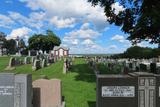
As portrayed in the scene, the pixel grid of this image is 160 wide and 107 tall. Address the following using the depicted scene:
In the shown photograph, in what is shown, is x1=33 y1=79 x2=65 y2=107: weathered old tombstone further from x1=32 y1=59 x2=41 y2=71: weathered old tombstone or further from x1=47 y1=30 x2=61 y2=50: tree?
x1=47 y1=30 x2=61 y2=50: tree

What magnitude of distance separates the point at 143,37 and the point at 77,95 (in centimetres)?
1263

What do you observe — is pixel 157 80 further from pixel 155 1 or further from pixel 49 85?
pixel 155 1

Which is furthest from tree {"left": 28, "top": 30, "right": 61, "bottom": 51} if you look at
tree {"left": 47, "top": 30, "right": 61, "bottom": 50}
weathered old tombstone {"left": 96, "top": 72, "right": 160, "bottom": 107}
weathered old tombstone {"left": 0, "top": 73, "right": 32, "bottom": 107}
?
weathered old tombstone {"left": 96, "top": 72, "right": 160, "bottom": 107}

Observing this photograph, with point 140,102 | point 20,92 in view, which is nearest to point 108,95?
point 140,102

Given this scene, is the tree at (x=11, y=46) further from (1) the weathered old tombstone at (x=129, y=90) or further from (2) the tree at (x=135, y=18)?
(1) the weathered old tombstone at (x=129, y=90)

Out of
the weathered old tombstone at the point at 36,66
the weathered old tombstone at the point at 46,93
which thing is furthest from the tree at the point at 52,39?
the weathered old tombstone at the point at 46,93

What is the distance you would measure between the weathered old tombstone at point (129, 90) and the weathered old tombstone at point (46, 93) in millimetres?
2631

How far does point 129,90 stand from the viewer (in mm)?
9719

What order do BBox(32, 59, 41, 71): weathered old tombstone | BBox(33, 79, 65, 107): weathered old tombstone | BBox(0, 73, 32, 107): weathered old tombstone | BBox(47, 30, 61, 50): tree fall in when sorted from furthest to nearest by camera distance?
BBox(47, 30, 61, 50): tree → BBox(32, 59, 41, 71): weathered old tombstone → BBox(33, 79, 65, 107): weathered old tombstone → BBox(0, 73, 32, 107): weathered old tombstone

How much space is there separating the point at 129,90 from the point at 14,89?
304 centimetres

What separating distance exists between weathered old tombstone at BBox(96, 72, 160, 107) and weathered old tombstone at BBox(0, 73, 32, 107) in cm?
195

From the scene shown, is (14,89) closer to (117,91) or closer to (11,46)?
(117,91)

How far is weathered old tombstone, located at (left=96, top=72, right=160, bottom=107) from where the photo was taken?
9.68 meters

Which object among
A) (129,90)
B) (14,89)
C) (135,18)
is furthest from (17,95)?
(135,18)
